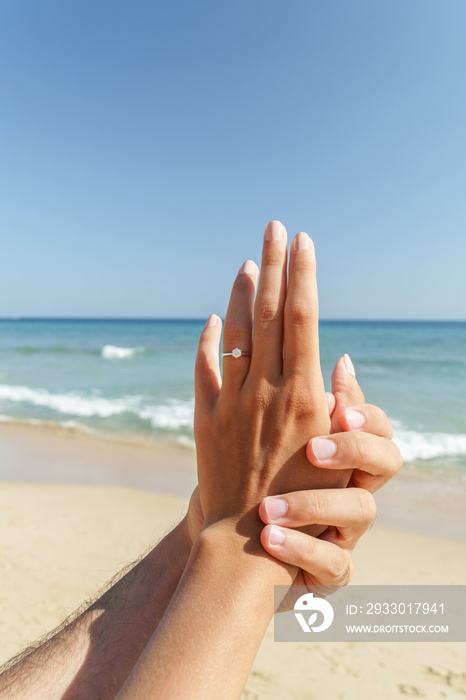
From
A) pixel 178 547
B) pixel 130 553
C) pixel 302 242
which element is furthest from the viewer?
pixel 130 553

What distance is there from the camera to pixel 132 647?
57.5 inches

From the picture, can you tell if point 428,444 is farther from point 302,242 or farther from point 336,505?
point 302,242

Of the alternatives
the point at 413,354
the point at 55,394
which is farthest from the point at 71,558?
the point at 413,354

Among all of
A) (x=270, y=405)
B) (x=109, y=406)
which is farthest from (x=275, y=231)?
(x=109, y=406)

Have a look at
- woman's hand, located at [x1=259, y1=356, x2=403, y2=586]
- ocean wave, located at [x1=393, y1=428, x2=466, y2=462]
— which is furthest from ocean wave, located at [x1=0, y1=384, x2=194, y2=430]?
woman's hand, located at [x1=259, y1=356, x2=403, y2=586]

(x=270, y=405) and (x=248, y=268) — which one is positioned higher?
(x=248, y=268)

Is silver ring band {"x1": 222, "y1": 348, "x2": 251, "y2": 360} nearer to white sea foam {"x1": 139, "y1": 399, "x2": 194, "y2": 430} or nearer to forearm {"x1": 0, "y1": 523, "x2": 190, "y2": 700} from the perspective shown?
forearm {"x1": 0, "y1": 523, "x2": 190, "y2": 700}

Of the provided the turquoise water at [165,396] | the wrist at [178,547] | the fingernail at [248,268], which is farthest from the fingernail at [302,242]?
the turquoise water at [165,396]

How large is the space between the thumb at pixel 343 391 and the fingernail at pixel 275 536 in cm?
40

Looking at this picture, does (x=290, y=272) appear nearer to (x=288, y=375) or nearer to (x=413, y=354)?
(x=288, y=375)

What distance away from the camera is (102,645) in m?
1.49

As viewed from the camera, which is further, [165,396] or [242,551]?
[165,396]

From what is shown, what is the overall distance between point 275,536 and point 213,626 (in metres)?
0.27

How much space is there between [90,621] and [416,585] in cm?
359
